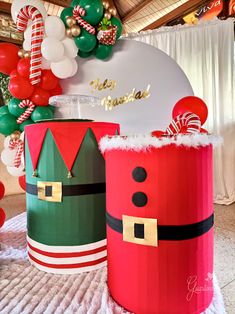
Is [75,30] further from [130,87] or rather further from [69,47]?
[130,87]

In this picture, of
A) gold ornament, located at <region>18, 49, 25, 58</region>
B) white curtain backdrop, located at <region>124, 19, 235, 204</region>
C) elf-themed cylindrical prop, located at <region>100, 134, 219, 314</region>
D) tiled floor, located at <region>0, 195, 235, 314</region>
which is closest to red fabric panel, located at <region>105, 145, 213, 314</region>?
elf-themed cylindrical prop, located at <region>100, 134, 219, 314</region>

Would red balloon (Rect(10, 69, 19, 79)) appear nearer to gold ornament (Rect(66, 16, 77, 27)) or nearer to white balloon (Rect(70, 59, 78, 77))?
white balloon (Rect(70, 59, 78, 77))

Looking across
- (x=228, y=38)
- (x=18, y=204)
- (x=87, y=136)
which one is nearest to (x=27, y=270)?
(x=87, y=136)

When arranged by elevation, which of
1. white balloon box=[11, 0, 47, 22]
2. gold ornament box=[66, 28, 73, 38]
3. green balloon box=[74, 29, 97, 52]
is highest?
white balloon box=[11, 0, 47, 22]

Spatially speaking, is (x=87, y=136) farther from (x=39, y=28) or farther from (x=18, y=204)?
(x=18, y=204)

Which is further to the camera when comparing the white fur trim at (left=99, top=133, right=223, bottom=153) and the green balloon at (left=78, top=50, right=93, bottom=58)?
the green balloon at (left=78, top=50, right=93, bottom=58)

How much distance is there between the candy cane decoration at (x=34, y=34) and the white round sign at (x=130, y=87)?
36cm

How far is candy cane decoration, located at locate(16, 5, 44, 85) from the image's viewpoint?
197cm

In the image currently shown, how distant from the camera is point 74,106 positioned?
2.30 m

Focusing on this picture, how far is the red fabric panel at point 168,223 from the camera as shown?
100cm

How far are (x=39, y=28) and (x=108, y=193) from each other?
1480 millimetres

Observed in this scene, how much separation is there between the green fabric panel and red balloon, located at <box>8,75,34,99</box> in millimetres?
786

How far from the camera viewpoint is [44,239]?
4.87 feet

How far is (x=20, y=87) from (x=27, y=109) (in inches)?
8.1
